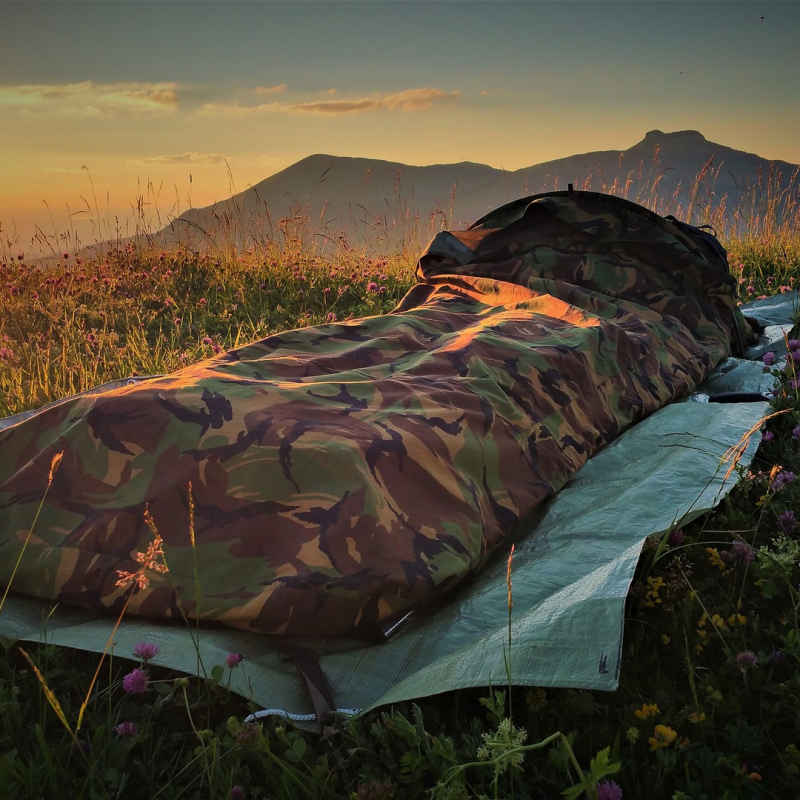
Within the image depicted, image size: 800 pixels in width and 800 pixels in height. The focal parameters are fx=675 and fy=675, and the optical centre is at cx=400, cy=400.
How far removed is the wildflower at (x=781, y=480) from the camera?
191 cm

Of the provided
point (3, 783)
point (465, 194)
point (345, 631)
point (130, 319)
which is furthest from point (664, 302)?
point (465, 194)

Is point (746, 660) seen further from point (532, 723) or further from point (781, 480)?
point (781, 480)

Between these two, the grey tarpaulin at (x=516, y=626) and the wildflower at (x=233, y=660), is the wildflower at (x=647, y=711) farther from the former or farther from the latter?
the wildflower at (x=233, y=660)

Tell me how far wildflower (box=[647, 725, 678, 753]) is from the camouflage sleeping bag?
580mm

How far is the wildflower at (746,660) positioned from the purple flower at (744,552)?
1.31 feet

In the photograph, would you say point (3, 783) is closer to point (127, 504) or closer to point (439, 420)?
point (127, 504)

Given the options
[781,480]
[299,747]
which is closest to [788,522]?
[781,480]

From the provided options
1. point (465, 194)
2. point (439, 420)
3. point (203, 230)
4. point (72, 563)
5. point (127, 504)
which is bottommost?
point (72, 563)

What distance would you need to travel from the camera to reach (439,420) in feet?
6.16

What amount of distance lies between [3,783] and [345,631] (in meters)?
0.68

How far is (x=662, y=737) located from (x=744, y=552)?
671 millimetres

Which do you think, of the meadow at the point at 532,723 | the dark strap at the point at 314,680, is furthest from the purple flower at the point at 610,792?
the dark strap at the point at 314,680

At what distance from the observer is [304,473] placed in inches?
63.8

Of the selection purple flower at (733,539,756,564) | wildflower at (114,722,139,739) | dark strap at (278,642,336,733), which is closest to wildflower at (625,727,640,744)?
dark strap at (278,642,336,733)
